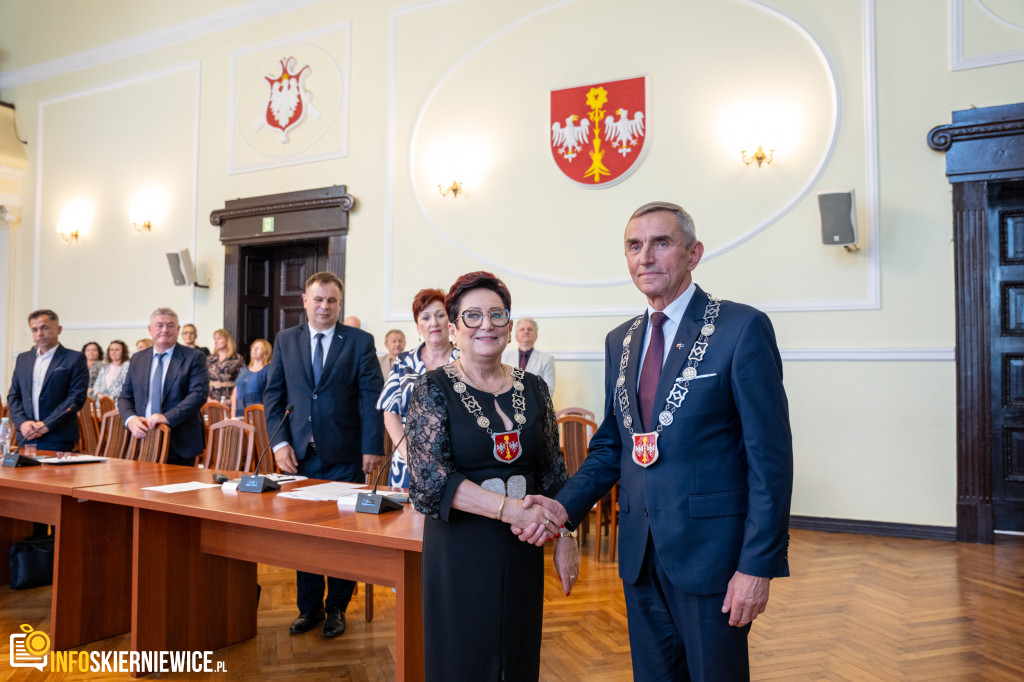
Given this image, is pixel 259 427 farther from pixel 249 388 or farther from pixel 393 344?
pixel 393 344

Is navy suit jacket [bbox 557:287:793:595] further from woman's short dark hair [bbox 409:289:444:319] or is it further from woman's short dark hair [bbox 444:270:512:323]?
woman's short dark hair [bbox 409:289:444:319]

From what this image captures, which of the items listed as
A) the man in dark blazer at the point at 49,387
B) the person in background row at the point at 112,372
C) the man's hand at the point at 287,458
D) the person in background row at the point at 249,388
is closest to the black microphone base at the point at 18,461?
the man in dark blazer at the point at 49,387

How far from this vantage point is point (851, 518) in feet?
17.2

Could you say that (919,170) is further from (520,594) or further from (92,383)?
(92,383)

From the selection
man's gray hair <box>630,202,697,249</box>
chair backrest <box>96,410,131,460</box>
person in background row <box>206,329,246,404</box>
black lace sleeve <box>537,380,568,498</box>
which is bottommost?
chair backrest <box>96,410,131,460</box>

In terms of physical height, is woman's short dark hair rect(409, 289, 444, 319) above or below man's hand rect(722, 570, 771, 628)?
above

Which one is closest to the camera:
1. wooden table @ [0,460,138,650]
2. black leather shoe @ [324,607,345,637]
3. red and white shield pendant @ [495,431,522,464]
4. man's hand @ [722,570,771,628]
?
man's hand @ [722,570,771,628]

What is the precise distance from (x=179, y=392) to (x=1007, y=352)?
5.49m

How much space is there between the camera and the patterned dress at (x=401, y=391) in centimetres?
313

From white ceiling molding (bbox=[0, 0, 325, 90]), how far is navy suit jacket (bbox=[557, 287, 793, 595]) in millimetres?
7587

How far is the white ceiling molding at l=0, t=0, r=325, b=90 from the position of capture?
8.09 metres

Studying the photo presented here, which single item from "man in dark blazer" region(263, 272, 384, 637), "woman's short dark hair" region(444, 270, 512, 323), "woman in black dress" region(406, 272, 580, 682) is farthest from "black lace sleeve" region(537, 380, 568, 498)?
"man in dark blazer" region(263, 272, 384, 637)

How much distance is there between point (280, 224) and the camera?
780 cm

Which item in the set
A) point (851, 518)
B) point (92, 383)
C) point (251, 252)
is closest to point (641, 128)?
point (851, 518)
